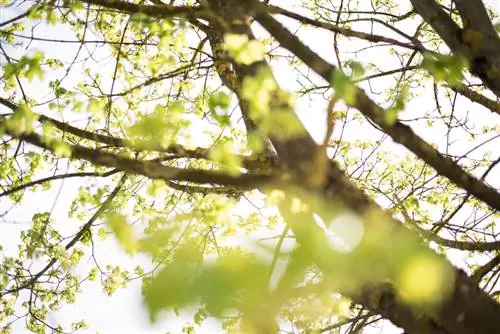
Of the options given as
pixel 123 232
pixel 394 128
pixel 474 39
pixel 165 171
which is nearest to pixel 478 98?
pixel 474 39

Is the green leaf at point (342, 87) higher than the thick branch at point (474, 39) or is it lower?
lower

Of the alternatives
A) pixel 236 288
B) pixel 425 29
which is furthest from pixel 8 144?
pixel 425 29

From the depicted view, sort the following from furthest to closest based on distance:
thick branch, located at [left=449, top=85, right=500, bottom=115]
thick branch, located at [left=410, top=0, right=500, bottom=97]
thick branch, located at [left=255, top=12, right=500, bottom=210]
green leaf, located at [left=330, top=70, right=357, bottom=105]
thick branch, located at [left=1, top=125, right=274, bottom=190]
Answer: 1. thick branch, located at [left=449, top=85, right=500, bottom=115]
2. thick branch, located at [left=410, top=0, right=500, bottom=97]
3. thick branch, located at [left=255, top=12, right=500, bottom=210]
4. green leaf, located at [left=330, top=70, right=357, bottom=105]
5. thick branch, located at [left=1, top=125, right=274, bottom=190]

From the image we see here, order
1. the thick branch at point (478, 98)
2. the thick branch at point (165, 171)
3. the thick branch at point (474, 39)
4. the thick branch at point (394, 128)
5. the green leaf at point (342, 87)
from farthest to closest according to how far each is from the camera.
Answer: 1. the thick branch at point (478, 98)
2. the thick branch at point (474, 39)
3. the thick branch at point (394, 128)
4. the green leaf at point (342, 87)
5. the thick branch at point (165, 171)

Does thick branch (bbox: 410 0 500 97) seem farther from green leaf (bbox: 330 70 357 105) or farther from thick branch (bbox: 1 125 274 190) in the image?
thick branch (bbox: 1 125 274 190)

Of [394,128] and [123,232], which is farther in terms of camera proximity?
[394,128]

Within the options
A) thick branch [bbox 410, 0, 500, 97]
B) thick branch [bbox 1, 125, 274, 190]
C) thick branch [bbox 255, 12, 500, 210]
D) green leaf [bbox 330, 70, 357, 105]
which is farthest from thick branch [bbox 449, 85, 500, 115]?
thick branch [bbox 1, 125, 274, 190]

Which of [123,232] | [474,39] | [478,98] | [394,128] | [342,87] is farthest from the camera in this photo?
[478,98]

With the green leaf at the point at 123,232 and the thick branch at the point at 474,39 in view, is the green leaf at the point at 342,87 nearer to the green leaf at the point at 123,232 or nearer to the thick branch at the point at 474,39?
the green leaf at the point at 123,232

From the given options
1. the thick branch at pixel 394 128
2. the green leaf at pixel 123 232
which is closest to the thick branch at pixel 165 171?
the green leaf at pixel 123 232

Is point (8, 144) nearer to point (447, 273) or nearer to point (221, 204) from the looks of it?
point (221, 204)

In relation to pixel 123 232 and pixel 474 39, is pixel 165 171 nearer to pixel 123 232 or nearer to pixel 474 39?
pixel 123 232

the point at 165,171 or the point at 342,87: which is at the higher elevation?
the point at 342,87

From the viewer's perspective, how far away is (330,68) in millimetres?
1950
